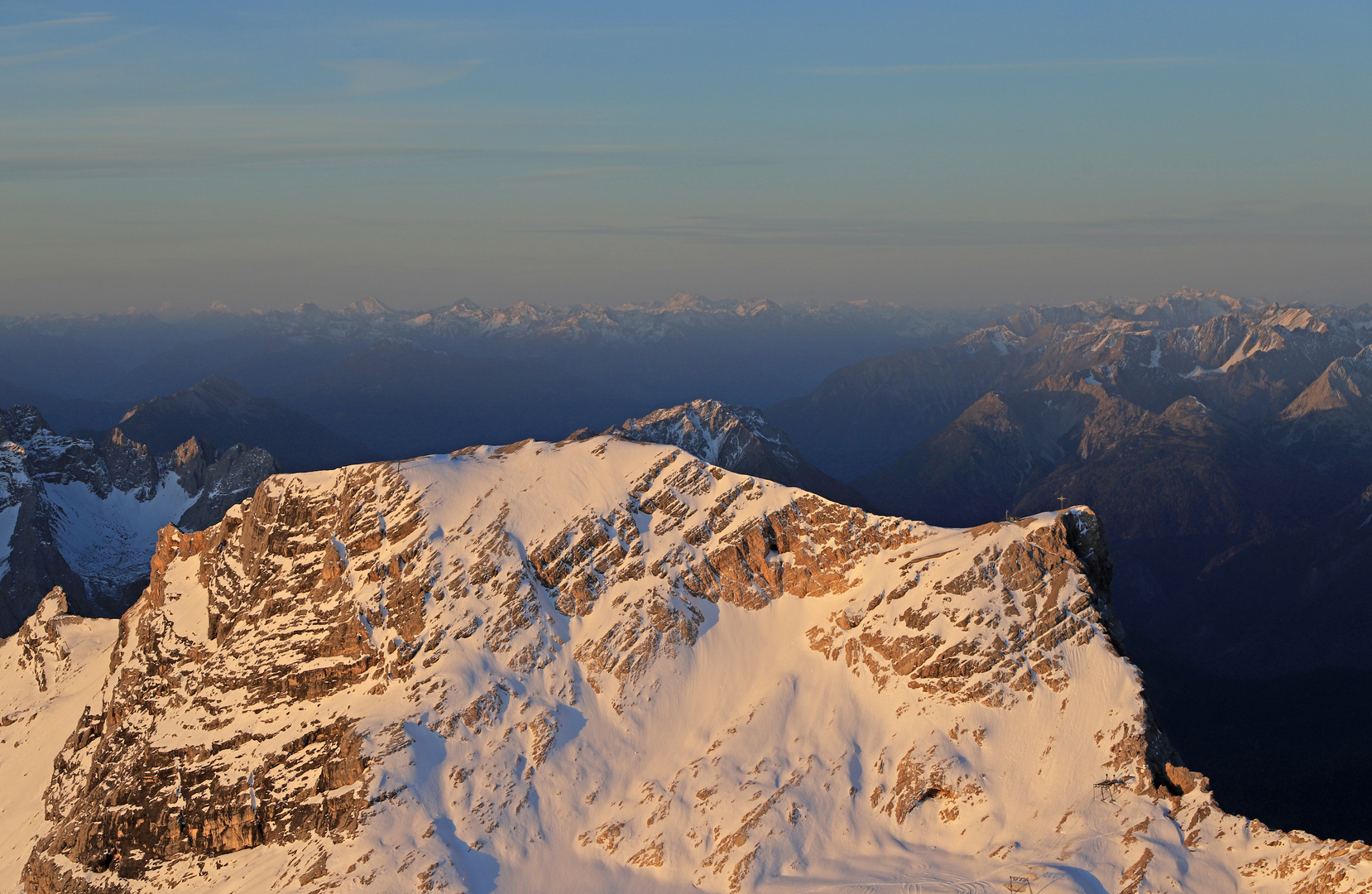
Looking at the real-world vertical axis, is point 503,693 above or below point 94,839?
above

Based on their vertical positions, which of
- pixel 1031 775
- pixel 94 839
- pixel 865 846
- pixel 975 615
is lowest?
pixel 94 839

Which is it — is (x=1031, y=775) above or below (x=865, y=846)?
above

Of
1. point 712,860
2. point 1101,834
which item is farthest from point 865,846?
point 1101,834

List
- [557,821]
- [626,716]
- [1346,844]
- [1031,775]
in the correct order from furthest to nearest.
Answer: [626,716]
[557,821]
[1031,775]
[1346,844]

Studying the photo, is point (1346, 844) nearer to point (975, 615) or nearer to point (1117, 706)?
point (1117, 706)

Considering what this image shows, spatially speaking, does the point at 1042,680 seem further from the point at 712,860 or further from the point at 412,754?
the point at 412,754

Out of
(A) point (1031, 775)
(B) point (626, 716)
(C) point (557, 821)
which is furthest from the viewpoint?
(B) point (626, 716)

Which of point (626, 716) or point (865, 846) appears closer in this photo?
point (865, 846)

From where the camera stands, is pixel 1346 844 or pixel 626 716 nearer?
pixel 1346 844

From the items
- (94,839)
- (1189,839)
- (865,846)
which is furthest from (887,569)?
(94,839)
